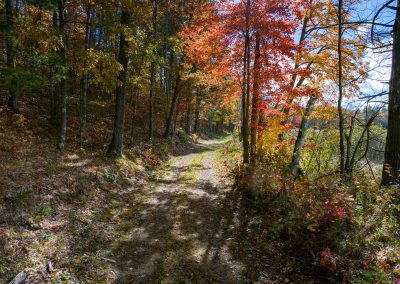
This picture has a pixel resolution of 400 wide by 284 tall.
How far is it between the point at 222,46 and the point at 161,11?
22.7 feet

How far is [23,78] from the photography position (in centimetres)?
765

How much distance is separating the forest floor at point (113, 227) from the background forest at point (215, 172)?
0.04 meters

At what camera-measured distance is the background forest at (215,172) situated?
5637mm

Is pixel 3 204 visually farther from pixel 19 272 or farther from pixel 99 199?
pixel 99 199

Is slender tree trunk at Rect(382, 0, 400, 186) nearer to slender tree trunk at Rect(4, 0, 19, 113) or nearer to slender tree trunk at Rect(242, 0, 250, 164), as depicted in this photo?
slender tree trunk at Rect(242, 0, 250, 164)

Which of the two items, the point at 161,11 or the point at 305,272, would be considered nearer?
the point at 305,272

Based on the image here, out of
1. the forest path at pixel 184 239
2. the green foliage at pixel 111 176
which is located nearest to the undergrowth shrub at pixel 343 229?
the forest path at pixel 184 239

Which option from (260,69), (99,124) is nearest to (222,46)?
(260,69)

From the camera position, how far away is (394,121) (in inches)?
261

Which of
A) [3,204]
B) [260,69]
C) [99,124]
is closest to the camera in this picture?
[3,204]

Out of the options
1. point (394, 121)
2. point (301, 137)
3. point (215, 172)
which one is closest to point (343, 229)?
point (394, 121)

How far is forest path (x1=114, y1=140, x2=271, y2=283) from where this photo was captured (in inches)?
228

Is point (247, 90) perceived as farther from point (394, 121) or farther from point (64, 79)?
point (64, 79)

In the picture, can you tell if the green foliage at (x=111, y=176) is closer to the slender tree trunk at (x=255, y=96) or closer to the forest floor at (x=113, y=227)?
the forest floor at (x=113, y=227)
